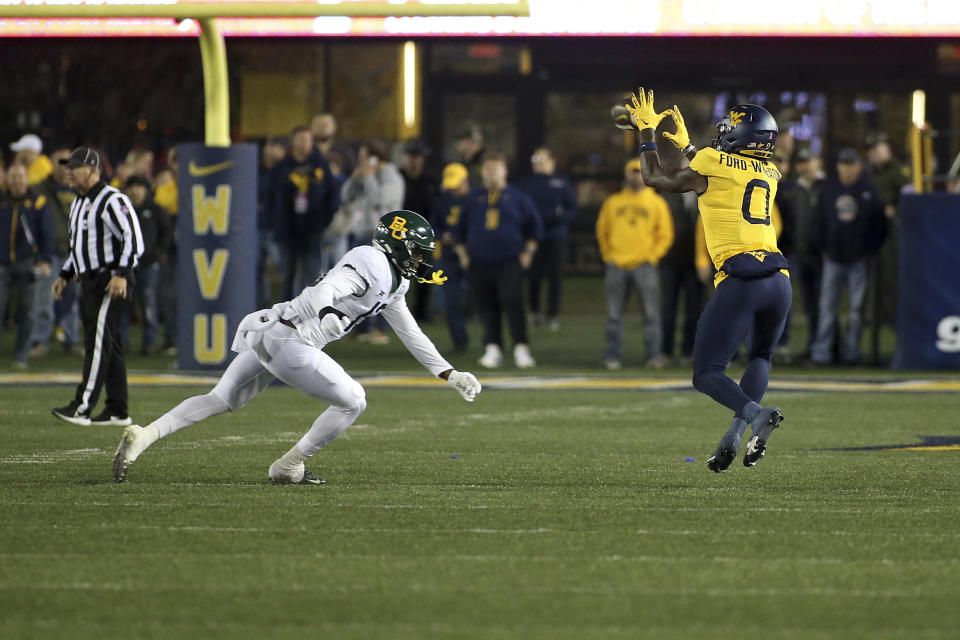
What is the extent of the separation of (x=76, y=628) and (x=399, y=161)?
788 inches

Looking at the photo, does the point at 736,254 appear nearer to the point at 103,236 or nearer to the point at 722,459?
the point at 722,459

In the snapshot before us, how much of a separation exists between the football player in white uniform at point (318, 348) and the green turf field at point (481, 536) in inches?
9.9

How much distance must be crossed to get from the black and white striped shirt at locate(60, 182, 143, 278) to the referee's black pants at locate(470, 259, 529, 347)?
5.06 metres

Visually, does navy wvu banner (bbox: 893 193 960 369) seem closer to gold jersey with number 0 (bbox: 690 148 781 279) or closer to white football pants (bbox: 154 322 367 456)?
gold jersey with number 0 (bbox: 690 148 781 279)

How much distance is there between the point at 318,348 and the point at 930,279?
8754 mm

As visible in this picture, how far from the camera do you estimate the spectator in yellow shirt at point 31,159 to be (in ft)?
54.6

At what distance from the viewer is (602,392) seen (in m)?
13.6

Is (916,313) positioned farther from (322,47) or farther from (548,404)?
(322,47)

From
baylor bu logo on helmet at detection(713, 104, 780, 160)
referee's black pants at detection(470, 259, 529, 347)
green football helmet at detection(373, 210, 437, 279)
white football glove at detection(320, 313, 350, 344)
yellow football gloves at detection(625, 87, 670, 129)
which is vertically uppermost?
yellow football gloves at detection(625, 87, 670, 129)

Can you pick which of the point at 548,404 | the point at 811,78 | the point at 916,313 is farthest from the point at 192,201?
the point at 811,78

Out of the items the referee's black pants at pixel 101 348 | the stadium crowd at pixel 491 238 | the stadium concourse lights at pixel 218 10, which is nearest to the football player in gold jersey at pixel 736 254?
the referee's black pants at pixel 101 348

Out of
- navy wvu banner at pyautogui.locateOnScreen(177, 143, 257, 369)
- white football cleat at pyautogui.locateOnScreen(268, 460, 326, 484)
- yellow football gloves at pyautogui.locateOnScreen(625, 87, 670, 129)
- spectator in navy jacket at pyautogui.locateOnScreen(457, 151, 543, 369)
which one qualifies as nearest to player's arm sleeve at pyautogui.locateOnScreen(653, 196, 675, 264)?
spectator in navy jacket at pyautogui.locateOnScreen(457, 151, 543, 369)

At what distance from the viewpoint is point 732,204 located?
8336mm

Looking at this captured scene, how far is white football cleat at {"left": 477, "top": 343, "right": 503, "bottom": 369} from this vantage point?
15484 mm
